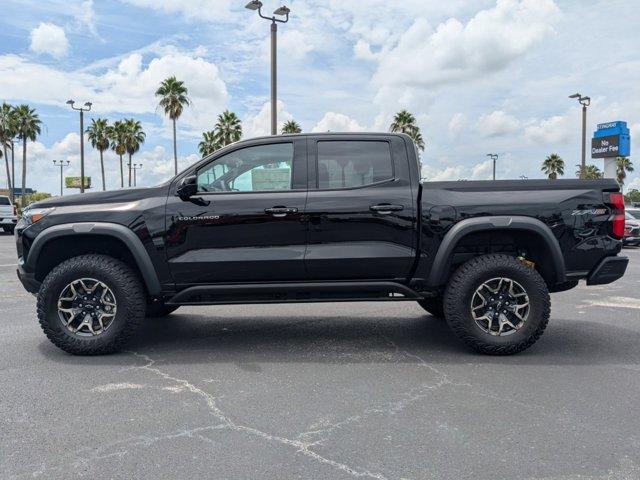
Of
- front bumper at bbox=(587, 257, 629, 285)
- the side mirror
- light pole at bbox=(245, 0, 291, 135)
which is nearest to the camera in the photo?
the side mirror

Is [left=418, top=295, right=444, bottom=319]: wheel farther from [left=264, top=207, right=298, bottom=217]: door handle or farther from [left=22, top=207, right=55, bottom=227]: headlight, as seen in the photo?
[left=22, top=207, right=55, bottom=227]: headlight

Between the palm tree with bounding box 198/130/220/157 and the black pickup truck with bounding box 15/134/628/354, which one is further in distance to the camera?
the palm tree with bounding box 198/130/220/157

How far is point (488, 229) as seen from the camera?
15.5 feet

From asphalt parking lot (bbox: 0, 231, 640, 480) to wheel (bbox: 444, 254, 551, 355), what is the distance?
180 mm

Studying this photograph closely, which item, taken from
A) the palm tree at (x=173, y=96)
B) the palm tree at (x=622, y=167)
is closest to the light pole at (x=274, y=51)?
the palm tree at (x=173, y=96)

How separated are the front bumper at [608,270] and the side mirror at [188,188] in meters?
3.61

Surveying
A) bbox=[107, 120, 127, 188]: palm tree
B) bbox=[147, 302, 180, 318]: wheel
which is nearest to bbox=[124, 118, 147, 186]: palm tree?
bbox=[107, 120, 127, 188]: palm tree

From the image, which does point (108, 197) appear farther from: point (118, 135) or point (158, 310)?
point (118, 135)

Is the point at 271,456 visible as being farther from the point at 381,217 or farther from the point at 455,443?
the point at 381,217

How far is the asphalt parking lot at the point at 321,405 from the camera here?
111 inches

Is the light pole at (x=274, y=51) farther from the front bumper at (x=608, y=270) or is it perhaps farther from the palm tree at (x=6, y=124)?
the palm tree at (x=6, y=124)

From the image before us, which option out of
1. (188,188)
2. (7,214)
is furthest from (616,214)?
(7,214)

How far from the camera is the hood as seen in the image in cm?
481

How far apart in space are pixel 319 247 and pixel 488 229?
1494 millimetres
